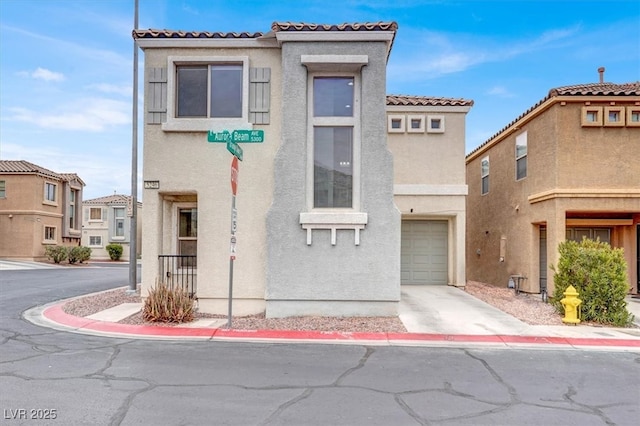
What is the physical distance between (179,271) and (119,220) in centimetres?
3912

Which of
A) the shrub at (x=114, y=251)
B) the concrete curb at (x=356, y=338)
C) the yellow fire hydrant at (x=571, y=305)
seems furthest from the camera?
the shrub at (x=114, y=251)

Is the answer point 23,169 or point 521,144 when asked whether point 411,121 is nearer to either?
point 521,144

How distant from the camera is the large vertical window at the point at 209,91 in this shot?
10.2 meters

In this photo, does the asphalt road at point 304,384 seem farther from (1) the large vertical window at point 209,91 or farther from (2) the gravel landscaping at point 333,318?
(1) the large vertical window at point 209,91

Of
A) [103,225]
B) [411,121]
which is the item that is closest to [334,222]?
[411,121]

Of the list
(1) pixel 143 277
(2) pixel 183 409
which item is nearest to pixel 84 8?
(1) pixel 143 277

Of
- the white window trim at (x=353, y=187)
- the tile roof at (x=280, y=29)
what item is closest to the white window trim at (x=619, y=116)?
the tile roof at (x=280, y=29)

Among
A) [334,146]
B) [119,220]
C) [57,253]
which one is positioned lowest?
[57,253]

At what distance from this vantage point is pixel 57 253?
32062 mm

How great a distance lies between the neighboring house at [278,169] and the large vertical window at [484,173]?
1057 centimetres

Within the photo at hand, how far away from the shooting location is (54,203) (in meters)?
34.3

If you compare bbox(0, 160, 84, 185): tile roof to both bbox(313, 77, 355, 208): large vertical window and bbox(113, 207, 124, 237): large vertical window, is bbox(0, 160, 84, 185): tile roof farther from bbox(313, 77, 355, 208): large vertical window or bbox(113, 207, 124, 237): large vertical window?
bbox(313, 77, 355, 208): large vertical window

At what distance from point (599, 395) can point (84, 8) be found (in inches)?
720

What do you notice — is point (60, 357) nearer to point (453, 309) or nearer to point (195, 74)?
point (195, 74)
